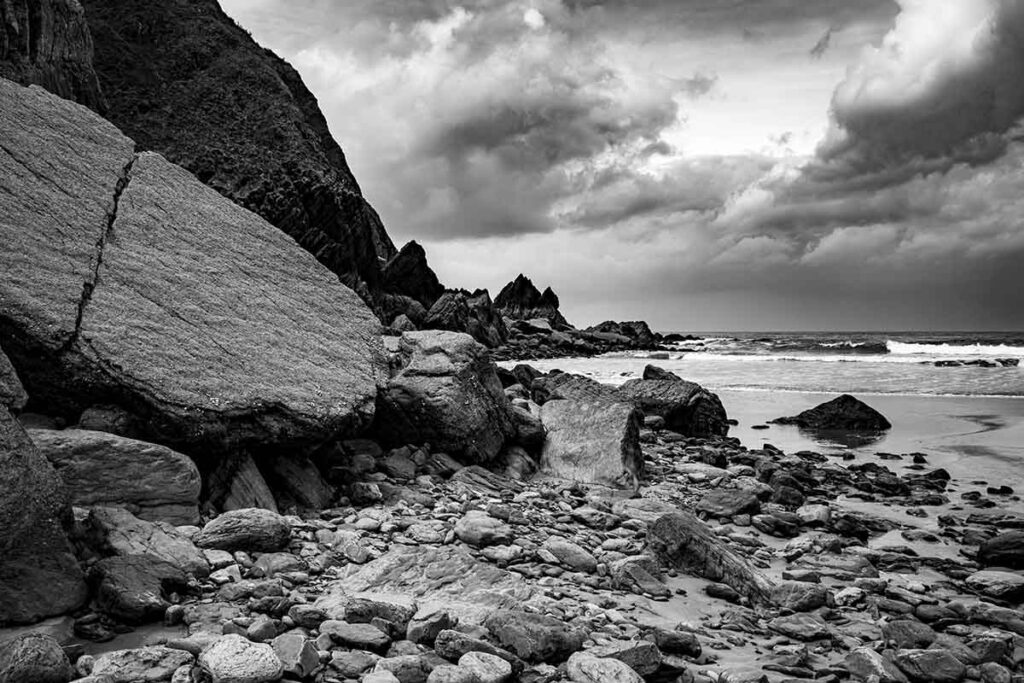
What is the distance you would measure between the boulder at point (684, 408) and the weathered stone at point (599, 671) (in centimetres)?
1100

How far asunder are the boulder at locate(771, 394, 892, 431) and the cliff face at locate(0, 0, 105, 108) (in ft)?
54.0

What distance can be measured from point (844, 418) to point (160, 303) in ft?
49.4

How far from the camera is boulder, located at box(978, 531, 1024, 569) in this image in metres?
6.45

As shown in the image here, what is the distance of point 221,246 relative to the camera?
7.05m

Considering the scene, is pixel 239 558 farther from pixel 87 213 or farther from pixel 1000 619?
pixel 1000 619

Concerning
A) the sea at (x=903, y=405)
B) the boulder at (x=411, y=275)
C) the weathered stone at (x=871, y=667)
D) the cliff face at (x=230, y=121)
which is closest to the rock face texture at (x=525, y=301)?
the cliff face at (x=230, y=121)

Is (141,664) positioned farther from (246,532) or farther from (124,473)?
(124,473)

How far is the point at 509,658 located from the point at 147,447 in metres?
2.95

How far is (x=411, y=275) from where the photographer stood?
2426 inches

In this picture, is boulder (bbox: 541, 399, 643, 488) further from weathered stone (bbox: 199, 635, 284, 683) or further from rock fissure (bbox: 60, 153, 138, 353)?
weathered stone (bbox: 199, 635, 284, 683)

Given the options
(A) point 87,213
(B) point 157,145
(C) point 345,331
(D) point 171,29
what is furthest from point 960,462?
(D) point 171,29

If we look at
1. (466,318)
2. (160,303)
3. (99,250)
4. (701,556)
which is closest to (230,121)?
(466,318)

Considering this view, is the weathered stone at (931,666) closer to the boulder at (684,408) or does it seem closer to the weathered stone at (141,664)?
the weathered stone at (141,664)

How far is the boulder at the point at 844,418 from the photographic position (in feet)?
51.7
